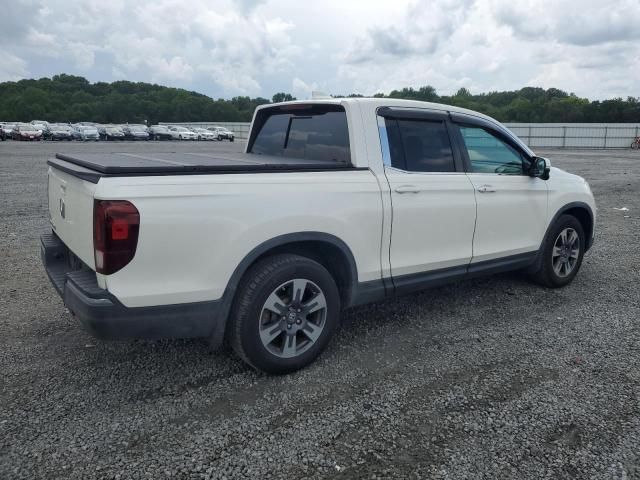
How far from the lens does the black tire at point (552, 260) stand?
5273mm

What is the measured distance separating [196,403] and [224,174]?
4.59 ft

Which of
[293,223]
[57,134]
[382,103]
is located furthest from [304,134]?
[57,134]

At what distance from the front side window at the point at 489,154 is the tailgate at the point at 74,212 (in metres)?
3.06

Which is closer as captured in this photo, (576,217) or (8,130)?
(576,217)

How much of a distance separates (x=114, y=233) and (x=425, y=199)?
7.51 feet

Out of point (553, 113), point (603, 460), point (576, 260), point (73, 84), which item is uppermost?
point (73, 84)

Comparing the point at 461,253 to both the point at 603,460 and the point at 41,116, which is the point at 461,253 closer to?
the point at 603,460

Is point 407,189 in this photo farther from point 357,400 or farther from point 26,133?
point 26,133

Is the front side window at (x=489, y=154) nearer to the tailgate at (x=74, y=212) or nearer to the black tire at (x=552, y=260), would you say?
the black tire at (x=552, y=260)

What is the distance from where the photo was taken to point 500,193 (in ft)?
15.3

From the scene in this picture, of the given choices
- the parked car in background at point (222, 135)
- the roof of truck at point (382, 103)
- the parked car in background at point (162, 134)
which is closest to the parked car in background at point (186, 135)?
the parked car in background at point (162, 134)

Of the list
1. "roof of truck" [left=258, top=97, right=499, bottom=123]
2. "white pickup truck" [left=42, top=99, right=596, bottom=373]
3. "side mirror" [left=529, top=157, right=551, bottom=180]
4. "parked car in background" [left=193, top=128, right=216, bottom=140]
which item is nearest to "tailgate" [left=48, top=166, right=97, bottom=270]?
"white pickup truck" [left=42, top=99, right=596, bottom=373]

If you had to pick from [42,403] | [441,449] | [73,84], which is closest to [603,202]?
[441,449]

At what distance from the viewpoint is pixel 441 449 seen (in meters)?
2.79
